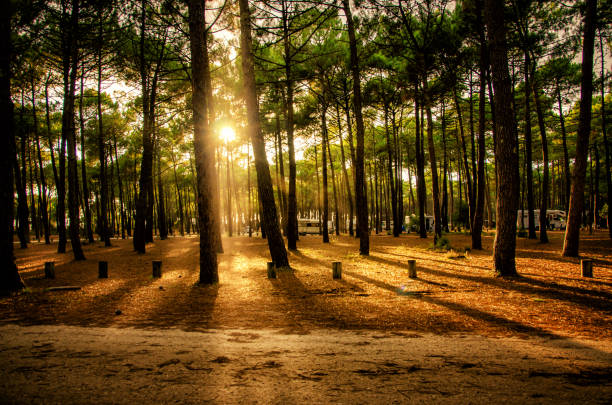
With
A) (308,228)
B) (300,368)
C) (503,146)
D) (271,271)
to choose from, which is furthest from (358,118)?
(308,228)

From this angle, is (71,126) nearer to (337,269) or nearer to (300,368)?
(337,269)

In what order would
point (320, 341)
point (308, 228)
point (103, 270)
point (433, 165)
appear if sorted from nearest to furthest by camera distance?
1. point (320, 341)
2. point (103, 270)
3. point (433, 165)
4. point (308, 228)

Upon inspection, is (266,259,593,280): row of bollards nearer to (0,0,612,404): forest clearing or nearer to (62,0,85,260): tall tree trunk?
(0,0,612,404): forest clearing

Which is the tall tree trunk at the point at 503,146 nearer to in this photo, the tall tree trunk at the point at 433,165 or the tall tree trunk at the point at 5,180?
the tall tree trunk at the point at 433,165

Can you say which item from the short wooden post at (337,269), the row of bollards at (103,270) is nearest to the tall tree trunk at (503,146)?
the short wooden post at (337,269)

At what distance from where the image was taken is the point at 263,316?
16.0 ft

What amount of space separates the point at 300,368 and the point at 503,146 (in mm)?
7175

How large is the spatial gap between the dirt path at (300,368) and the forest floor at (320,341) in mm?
16

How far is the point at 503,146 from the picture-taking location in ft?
23.7

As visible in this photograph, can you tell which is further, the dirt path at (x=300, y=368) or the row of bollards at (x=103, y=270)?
the row of bollards at (x=103, y=270)

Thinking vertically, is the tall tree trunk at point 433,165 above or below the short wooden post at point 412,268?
above

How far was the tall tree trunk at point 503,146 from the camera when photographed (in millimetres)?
7195

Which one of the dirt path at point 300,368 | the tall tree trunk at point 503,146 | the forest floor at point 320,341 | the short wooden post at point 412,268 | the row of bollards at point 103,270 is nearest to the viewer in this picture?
the dirt path at point 300,368

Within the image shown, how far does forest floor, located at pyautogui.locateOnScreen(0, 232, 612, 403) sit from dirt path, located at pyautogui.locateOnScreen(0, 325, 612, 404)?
0.05 ft
